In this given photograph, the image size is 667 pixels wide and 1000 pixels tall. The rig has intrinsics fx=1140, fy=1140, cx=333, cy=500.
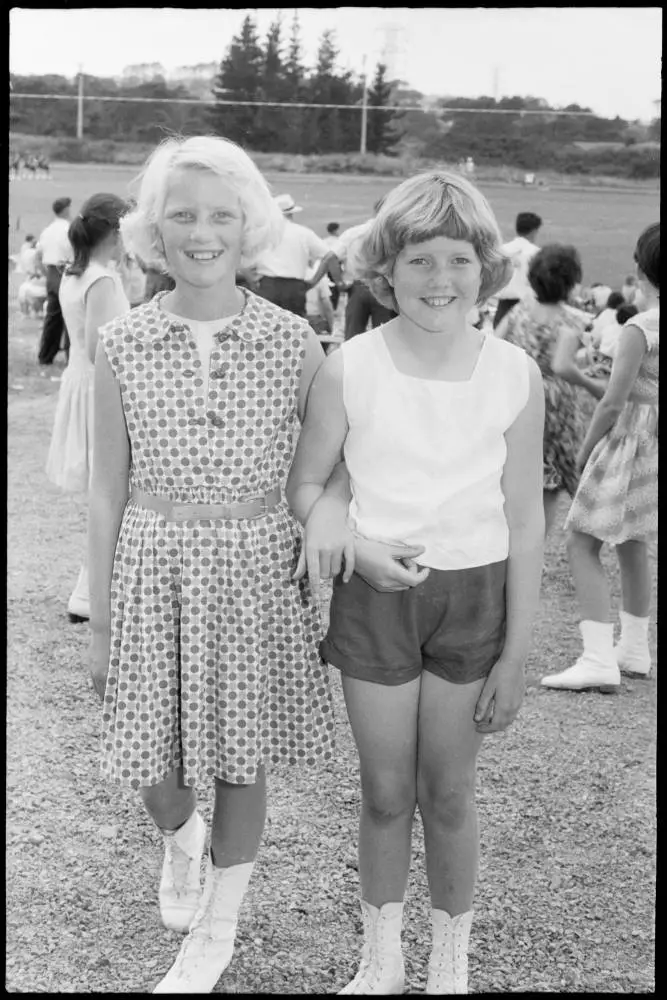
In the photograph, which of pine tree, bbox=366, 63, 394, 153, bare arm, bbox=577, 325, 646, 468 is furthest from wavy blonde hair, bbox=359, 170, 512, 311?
pine tree, bbox=366, 63, 394, 153

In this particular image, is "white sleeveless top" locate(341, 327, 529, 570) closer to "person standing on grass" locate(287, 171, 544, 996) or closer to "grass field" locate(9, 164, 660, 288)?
"person standing on grass" locate(287, 171, 544, 996)

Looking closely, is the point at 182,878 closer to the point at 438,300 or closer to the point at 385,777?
the point at 385,777

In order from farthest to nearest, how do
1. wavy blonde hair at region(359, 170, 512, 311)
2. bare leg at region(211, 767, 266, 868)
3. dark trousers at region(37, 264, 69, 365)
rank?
dark trousers at region(37, 264, 69, 365) < bare leg at region(211, 767, 266, 868) < wavy blonde hair at region(359, 170, 512, 311)

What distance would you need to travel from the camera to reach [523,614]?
2008 mm

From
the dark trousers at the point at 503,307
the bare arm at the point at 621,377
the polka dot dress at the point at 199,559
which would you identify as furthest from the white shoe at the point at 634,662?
the dark trousers at the point at 503,307

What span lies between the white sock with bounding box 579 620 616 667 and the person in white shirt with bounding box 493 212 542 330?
3.03 m

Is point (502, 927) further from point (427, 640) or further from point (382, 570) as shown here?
point (382, 570)

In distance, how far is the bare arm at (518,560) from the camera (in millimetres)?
1993

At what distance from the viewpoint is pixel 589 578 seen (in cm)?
397

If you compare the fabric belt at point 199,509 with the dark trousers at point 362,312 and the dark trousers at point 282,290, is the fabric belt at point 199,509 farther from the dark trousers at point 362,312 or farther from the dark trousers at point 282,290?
the dark trousers at point 282,290

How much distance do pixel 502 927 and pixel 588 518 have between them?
1677 millimetres

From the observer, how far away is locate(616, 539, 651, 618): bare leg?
400cm

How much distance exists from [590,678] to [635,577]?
15.9 inches

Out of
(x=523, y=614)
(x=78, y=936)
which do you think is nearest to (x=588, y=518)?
(x=523, y=614)
